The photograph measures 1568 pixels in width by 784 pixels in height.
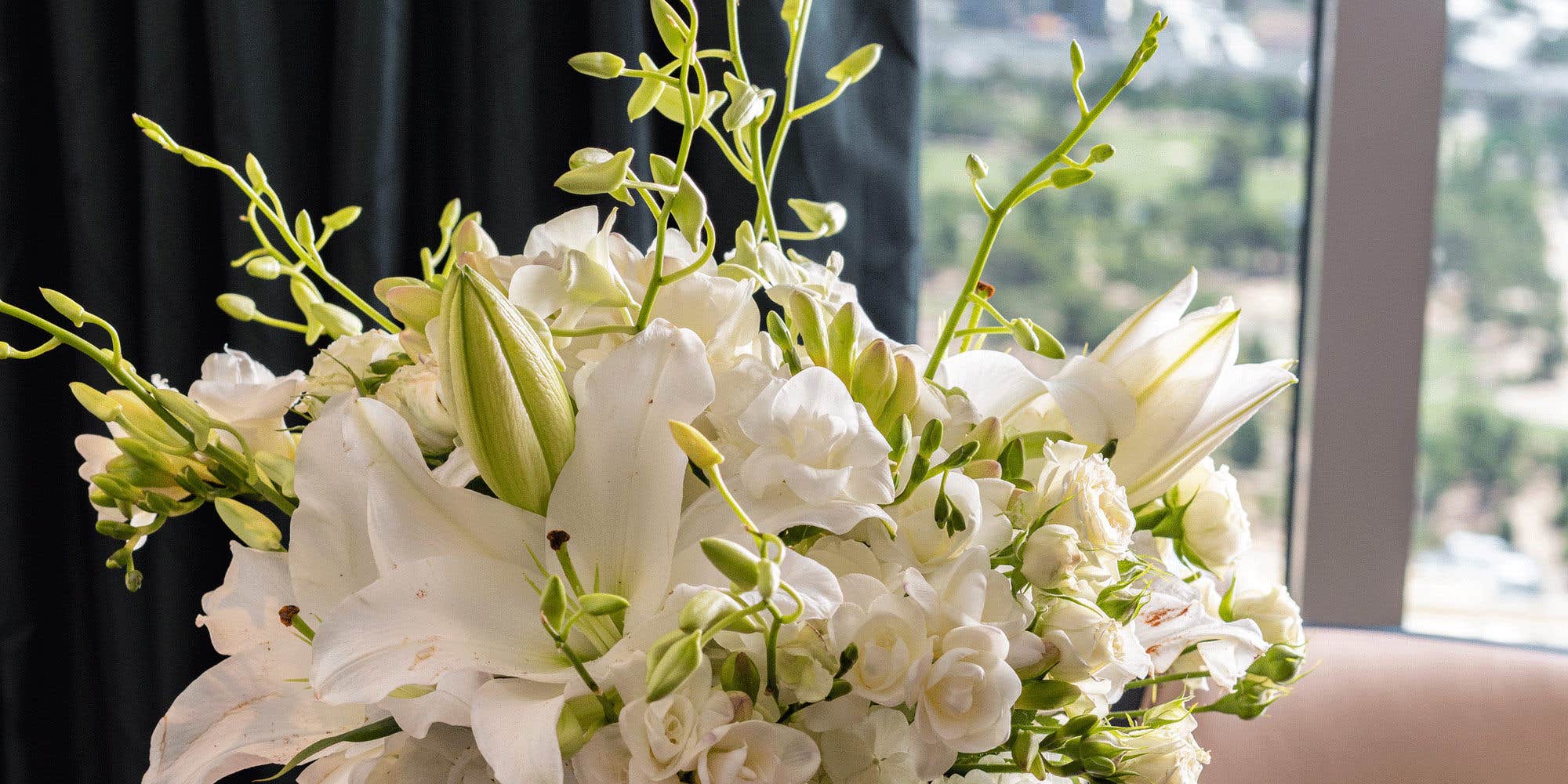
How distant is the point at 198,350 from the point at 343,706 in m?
1.09

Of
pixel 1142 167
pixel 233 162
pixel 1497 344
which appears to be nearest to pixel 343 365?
pixel 233 162

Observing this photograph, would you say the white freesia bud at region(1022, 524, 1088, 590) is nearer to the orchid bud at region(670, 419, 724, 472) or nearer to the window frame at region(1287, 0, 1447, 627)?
the orchid bud at region(670, 419, 724, 472)

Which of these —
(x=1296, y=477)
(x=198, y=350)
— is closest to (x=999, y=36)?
(x=1296, y=477)

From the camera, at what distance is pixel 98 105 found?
131cm

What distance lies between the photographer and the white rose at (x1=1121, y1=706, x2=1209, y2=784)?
434mm

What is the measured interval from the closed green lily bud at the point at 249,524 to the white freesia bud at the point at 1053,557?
310mm

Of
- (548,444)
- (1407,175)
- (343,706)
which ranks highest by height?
(1407,175)

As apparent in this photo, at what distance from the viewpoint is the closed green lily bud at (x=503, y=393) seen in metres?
0.37

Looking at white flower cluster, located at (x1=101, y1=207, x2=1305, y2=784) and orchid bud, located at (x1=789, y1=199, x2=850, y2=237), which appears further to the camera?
orchid bud, located at (x1=789, y1=199, x2=850, y2=237)

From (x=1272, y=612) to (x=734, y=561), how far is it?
33 cm

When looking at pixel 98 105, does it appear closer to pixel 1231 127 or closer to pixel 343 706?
pixel 343 706

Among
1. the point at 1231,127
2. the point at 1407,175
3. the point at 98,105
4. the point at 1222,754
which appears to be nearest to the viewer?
the point at 1222,754

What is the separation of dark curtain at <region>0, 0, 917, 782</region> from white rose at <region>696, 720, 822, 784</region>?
0.96 metres

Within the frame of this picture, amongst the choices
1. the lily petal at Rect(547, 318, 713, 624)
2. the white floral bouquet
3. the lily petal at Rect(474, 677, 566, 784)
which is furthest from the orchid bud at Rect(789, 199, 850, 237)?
the lily petal at Rect(474, 677, 566, 784)
